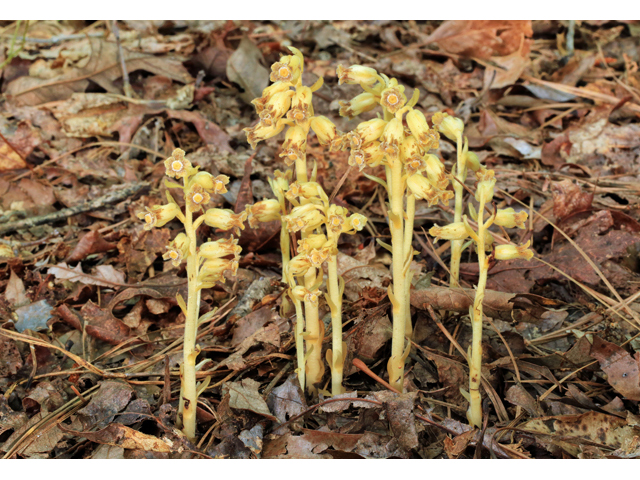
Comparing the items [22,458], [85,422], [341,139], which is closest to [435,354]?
[341,139]

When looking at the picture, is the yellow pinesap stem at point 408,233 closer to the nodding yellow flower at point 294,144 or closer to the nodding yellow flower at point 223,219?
the nodding yellow flower at point 294,144

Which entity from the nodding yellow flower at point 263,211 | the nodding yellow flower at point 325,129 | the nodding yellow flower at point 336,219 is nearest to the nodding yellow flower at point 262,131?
the nodding yellow flower at point 325,129

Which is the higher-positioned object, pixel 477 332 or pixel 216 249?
pixel 216 249

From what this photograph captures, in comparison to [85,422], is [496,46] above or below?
above

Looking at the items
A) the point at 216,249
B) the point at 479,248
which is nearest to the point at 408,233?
the point at 479,248

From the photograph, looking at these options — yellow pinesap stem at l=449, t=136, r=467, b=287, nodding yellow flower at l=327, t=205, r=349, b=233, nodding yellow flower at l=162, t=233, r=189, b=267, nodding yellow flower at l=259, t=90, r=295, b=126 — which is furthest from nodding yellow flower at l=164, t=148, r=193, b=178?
yellow pinesap stem at l=449, t=136, r=467, b=287

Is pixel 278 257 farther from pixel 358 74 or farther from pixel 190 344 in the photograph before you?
pixel 358 74

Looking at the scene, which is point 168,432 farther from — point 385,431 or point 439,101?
point 439,101
